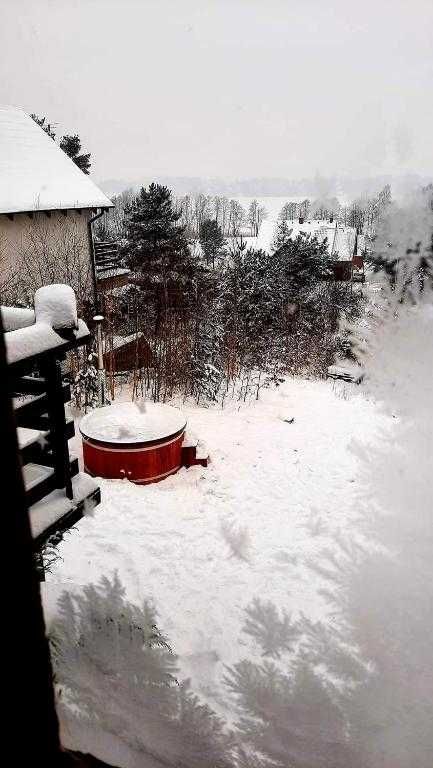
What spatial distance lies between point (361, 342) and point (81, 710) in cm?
461

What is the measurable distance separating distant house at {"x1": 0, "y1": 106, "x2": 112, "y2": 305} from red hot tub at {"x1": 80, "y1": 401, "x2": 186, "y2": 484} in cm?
522

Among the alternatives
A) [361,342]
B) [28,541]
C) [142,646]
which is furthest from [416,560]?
[28,541]

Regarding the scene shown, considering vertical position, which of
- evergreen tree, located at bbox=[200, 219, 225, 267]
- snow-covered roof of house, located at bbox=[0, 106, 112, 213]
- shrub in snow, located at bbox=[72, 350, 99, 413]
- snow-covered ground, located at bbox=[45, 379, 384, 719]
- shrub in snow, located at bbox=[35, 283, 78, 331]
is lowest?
snow-covered ground, located at bbox=[45, 379, 384, 719]

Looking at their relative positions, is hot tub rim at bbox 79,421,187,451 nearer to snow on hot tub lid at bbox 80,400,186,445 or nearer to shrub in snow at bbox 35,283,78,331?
snow on hot tub lid at bbox 80,400,186,445

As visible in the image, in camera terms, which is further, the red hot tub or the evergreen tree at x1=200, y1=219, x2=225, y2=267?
the evergreen tree at x1=200, y1=219, x2=225, y2=267

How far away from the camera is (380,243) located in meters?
5.05

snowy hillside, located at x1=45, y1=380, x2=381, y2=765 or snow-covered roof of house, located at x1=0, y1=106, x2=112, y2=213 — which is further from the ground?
snow-covered roof of house, located at x1=0, y1=106, x2=112, y2=213

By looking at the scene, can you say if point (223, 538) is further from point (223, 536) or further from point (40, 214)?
point (40, 214)

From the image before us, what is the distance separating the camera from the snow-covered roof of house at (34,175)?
1498 cm

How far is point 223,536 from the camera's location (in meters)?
8.66

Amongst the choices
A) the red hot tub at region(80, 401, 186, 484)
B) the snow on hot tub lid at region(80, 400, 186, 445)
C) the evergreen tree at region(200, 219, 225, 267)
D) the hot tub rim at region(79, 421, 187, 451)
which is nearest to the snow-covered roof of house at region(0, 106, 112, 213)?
the snow on hot tub lid at region(80, 400, 186, 445)

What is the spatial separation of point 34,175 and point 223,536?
528 inches

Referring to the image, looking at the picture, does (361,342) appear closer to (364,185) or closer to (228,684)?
(364,185)

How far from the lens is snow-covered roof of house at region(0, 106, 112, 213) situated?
14984 mm
